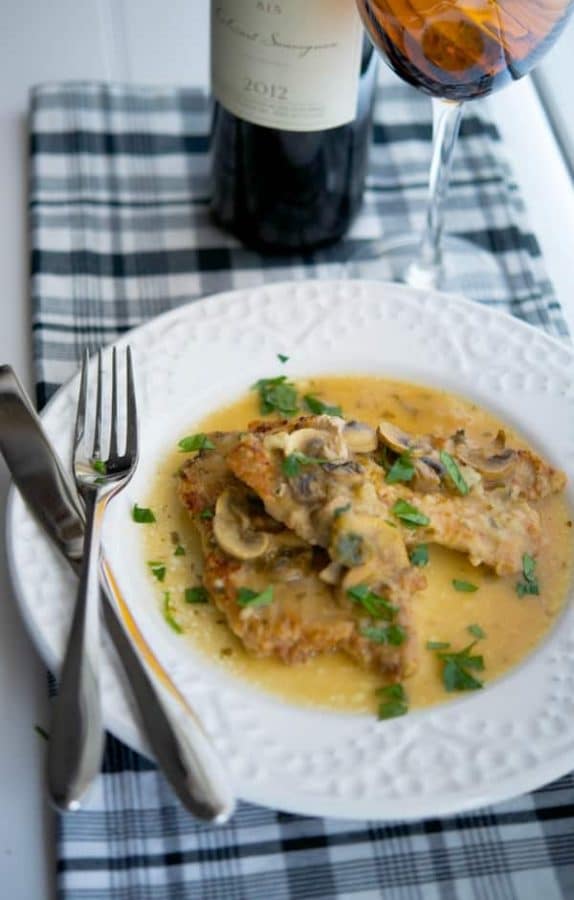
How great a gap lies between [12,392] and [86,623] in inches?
18.2

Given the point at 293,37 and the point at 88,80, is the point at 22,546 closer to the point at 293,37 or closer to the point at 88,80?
the point at 293,37

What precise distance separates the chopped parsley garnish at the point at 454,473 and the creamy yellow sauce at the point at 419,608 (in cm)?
9

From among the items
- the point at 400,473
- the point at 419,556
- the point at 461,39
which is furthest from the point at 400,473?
the point at 461,39

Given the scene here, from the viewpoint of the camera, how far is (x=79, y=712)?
4.42 feet

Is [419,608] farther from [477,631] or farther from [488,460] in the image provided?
[488,460]

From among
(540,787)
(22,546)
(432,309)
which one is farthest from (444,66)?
(540,787)

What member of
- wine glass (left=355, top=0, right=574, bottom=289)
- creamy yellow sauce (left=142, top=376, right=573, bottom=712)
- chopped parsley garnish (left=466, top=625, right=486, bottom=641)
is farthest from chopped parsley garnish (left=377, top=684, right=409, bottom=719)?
wine glass (left=355, top=0, right=574, bottom=289)

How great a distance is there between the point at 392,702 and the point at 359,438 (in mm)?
416

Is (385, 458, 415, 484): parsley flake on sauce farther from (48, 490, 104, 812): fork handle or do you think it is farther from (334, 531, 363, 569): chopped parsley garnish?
(48, 490, 104, 812): fork handle

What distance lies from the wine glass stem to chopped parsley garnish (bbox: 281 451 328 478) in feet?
2.56

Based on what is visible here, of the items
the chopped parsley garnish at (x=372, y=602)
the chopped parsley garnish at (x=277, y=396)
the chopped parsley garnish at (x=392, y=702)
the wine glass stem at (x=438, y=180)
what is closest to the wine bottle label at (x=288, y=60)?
the wine glass stem at (x=438, y=180)

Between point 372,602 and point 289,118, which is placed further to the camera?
point 289,118

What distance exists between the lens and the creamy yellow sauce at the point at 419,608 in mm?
1483

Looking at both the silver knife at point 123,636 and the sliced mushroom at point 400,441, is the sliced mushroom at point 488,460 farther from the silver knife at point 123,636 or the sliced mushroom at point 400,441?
the silver knife at point 123,636
